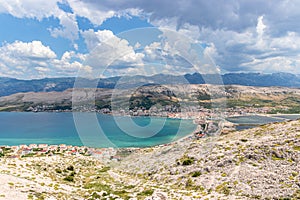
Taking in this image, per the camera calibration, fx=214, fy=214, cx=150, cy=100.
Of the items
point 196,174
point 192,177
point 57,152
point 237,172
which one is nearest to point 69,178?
point 192,177

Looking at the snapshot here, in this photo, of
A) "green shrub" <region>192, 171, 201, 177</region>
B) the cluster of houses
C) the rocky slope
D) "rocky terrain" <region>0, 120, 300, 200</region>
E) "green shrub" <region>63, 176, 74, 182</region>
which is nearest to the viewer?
the rocky slope

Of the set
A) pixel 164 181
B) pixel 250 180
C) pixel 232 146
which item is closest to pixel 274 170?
pixel 250 180

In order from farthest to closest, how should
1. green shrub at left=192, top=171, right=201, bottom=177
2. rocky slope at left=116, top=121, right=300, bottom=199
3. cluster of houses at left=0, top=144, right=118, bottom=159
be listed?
1. cluster of houses at left=0, top=144, right=118, bottom=159
2. green shrub at left=192, top=171, right=201, bottom=177
3. rocky slope at left=116, top=121, right=300, bottom=199

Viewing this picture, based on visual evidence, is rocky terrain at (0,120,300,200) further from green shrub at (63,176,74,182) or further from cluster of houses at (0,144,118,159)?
cluster of houses at (0,144,118,159)

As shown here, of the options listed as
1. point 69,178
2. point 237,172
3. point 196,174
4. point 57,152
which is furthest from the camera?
point 57,152

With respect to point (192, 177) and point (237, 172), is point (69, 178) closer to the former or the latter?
point (192, 177)

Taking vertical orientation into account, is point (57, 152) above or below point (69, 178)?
below

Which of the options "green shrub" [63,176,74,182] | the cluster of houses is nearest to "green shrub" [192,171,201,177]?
"green shrub" [63,176,74,182]

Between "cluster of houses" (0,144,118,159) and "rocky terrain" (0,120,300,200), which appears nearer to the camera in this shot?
"rocky terrain" (0,120,300,200)
